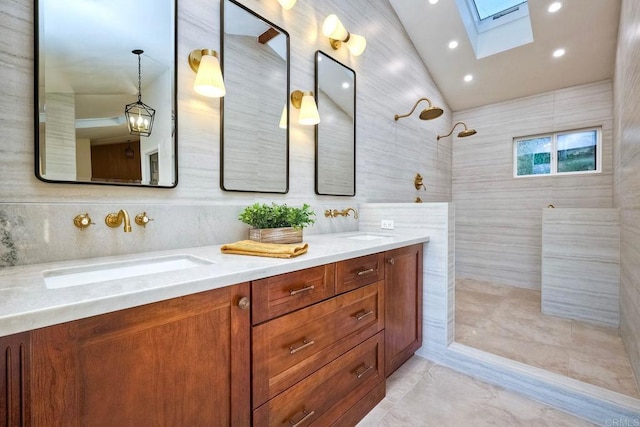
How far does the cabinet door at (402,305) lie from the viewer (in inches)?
64.8

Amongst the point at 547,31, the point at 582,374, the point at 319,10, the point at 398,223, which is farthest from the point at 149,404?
the point at 547,31

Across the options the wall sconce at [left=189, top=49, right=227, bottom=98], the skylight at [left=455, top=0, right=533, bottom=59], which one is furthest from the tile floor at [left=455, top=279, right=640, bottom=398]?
the skylight at [left=455, top=0, right=533, bottom=59]

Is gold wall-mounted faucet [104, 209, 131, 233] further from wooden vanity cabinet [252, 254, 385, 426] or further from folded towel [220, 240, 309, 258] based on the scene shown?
wooden vanity cabinet [252, 254, 385, 426]

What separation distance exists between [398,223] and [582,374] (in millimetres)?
1417

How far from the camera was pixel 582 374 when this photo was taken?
5.67 feet

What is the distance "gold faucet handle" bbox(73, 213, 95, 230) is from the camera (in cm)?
109

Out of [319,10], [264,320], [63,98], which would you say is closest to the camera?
[264,320]

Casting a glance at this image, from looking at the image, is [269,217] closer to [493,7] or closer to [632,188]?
[632,188]

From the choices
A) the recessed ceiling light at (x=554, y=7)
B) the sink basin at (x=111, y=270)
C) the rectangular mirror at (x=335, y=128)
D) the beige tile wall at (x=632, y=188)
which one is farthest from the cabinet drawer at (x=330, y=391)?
the recessed ceiling light at (x=554, y=7)

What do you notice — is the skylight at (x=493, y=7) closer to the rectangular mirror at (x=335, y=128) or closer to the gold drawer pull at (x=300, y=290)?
the rectangular mirror at (x=335, y=128)

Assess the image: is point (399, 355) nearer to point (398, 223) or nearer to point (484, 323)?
point (398, 223)

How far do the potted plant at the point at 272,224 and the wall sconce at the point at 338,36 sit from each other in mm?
1399

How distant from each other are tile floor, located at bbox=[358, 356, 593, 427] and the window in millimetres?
3064

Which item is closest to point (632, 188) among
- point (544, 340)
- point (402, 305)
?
point (544, 340)
